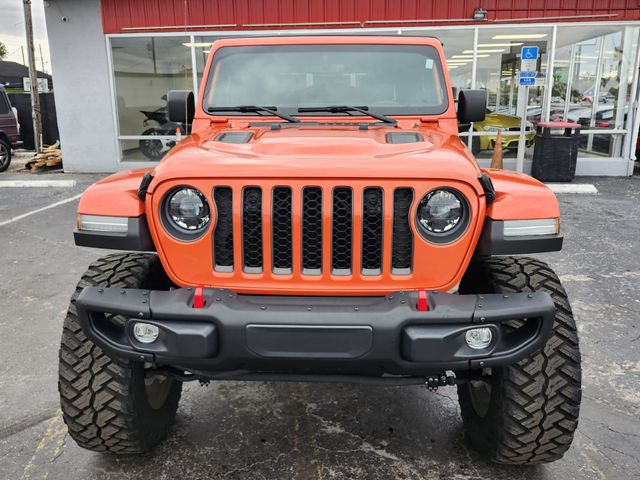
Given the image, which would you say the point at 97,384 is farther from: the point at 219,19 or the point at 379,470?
the point at 219,19

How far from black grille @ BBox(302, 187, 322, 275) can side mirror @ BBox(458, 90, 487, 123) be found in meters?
1.86

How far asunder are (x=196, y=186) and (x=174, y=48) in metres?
11.1

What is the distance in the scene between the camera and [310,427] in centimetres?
308

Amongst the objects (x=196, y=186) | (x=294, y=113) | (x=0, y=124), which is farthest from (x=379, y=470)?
(x=0, y=124)

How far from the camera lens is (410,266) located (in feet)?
7.47

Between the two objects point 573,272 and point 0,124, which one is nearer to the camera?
point 573,272

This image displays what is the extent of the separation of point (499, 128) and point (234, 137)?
9.99 metres

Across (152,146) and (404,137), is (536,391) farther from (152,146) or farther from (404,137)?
(152,146)

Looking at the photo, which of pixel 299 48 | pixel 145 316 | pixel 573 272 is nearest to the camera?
pixel 145 316

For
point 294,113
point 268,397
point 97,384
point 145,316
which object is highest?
point 294,113

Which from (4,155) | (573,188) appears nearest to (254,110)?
(573,188)

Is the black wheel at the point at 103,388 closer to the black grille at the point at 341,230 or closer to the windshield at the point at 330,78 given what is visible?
the black grille at the point at 341,230

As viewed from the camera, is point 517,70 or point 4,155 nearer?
point 517,70

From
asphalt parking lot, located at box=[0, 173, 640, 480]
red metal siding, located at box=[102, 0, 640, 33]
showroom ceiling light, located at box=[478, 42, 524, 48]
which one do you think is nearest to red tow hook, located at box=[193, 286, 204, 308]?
asphalt parking lot, located at box=[0, 173, 640, 480]
